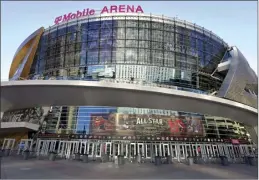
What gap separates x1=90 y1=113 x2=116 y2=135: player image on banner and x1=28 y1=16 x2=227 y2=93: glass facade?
6679 millimetres

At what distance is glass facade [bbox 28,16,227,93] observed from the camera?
35.2 m

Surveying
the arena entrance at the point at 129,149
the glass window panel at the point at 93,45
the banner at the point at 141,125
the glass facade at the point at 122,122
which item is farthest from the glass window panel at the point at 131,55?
the arena entrance at the point at 129,149

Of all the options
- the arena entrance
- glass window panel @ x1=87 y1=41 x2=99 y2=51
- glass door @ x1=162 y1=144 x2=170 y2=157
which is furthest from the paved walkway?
glass window panel @ x1=87 y1=41 x2=99 y2=51

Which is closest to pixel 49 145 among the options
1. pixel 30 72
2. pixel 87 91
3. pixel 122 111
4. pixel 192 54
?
pixel 122 111

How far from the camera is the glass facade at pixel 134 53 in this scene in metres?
35.2

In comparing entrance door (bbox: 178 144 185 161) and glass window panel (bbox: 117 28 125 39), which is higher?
glass window panel (bbox: 117 28 125 39)

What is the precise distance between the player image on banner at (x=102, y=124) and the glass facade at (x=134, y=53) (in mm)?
6679

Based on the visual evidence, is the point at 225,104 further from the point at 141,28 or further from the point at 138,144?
the point at 141,28

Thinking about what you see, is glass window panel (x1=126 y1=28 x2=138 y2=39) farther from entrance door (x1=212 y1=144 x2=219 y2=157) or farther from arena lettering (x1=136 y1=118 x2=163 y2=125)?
entrance door (x1=212 y1=144 x2=219 y2=157)

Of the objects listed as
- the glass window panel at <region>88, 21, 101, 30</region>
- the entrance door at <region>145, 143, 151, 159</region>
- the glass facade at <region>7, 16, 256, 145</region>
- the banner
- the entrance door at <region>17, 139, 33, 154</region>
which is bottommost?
the entrance door at <region>145, 143, 151, 159</region>

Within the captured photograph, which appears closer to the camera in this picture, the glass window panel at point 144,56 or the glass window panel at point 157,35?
the glass window panel at point 144,56

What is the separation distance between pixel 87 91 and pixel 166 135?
49.5 ft

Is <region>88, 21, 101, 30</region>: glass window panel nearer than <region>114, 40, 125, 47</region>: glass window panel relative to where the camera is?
No

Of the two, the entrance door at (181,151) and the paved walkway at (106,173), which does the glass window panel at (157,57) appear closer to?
the entrance door at (181,151)
